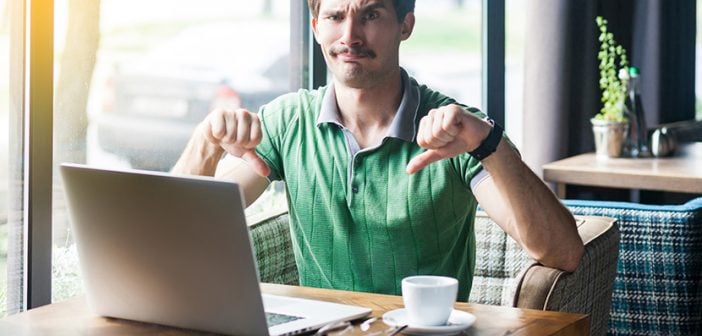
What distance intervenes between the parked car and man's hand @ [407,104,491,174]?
3.14ft

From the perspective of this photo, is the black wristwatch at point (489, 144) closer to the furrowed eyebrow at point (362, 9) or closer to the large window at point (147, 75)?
the furrowed eyebrow at point (362, 9)

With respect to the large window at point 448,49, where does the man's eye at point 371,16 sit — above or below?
below

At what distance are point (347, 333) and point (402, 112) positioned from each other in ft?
2.67

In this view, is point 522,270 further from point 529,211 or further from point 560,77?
point 560,77

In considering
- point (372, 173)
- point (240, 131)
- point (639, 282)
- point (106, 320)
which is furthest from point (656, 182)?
point (106, 320)

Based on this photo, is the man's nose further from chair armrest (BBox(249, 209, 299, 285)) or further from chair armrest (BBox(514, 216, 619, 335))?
chair armrest (BBox(514, 216, 619, 335))

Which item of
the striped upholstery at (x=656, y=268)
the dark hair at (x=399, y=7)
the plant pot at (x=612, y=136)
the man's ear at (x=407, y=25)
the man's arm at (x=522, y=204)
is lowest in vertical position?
the striped upholstery at (x=656, y=268)

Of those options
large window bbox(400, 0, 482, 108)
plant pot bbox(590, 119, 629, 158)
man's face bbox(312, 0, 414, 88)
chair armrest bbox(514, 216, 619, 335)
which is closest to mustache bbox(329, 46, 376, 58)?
man's face bbox(312, 0, 414, 88)

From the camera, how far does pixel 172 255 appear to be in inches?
65.0

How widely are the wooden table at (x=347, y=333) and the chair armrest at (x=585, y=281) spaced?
0.44m

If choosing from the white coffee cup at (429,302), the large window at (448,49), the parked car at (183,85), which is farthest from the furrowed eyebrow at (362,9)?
the large window at (448,49)

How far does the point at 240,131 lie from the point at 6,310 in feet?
2.71

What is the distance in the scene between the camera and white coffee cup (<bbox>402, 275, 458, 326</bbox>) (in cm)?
166

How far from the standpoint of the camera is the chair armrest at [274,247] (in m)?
2.55
